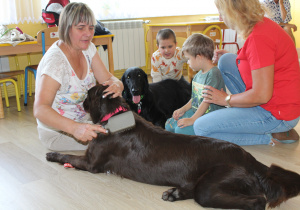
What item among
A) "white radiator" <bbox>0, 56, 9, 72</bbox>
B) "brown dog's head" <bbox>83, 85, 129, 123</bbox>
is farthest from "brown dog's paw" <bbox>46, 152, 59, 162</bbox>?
"white radiator" <bbox>0, 56, 9, 72</bbox>

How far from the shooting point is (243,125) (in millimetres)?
2557

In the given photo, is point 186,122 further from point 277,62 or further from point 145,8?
point 145,8

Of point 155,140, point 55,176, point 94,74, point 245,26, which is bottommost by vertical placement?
point 55,176

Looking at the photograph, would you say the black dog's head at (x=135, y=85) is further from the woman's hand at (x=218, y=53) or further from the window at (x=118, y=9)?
the window at (x=118, y=9)

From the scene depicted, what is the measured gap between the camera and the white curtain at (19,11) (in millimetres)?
4824

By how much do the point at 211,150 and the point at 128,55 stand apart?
4.83m

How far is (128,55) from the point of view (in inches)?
251

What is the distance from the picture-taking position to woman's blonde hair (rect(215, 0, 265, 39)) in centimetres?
232

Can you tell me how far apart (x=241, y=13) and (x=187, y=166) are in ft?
4.04

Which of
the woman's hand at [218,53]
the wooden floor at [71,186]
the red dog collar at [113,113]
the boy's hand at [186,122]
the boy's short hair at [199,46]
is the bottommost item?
the wooden floor at [71,186]

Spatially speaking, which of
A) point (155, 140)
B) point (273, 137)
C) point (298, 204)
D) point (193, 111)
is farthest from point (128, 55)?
point (298, 204)

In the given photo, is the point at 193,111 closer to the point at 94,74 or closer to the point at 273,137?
the point at 273,137

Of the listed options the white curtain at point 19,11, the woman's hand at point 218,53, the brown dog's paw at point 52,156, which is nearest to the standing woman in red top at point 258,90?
the woman's hand at point 218,53

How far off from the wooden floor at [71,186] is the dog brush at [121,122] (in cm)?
37
